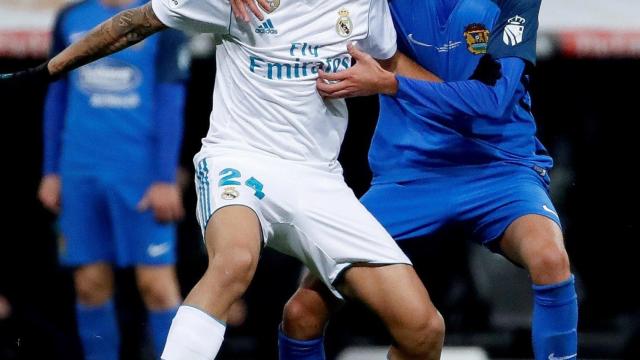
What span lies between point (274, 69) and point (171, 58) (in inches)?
67.8

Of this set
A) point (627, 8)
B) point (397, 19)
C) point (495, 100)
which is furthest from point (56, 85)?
point (627, 8)

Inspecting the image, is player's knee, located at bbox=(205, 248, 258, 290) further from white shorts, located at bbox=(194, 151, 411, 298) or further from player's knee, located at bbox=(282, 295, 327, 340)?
player's knee, located at bbox=(282, 295, 327, 340)

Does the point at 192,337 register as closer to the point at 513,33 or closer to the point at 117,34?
the point at 117,34

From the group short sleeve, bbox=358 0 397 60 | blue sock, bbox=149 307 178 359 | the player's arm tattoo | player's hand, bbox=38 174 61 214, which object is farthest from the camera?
player's hand, bbox=38 174 61 214

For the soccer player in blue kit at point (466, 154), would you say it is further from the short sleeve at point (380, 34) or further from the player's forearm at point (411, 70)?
the short sleeve at point (380, 34)

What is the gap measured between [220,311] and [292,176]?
24.0 inches

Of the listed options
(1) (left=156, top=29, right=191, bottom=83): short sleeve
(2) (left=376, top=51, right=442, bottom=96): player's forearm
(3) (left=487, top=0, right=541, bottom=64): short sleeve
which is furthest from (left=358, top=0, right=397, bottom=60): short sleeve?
(1) (left=156, top=29, right=191, bottom=83): short sleeve

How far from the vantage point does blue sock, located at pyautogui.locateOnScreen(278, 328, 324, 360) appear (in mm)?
5211

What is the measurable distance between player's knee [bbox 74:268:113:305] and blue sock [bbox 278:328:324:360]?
154cm

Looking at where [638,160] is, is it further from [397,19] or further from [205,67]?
[397,19]

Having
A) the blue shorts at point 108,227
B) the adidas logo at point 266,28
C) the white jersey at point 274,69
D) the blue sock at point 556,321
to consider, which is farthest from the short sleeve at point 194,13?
the blue shorts at point 108,227

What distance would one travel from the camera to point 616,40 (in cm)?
821

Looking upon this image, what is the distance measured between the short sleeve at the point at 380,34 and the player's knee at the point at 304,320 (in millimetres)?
955

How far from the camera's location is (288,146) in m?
4.94
